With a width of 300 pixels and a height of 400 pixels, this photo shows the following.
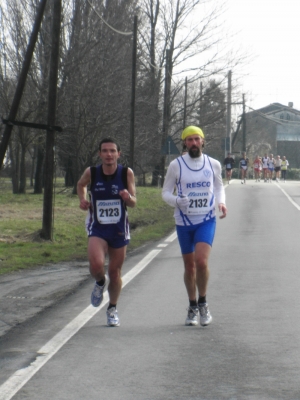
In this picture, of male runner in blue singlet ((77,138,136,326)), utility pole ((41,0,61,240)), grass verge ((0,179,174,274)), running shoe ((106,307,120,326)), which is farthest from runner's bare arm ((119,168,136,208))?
utility pole ((41,0,61,240))

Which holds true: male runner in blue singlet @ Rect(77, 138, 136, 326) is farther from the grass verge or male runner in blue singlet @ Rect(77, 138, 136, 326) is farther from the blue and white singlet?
the grass verge

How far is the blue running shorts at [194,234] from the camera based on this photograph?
798 centimetres

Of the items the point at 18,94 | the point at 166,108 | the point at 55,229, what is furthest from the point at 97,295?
the point at 166,108

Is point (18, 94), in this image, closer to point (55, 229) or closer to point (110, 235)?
point (55, 229)

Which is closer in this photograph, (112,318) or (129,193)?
(129,193)

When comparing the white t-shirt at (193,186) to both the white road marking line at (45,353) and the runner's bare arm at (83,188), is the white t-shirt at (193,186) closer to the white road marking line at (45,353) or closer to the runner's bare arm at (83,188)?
the runner's bare arm at (83,188)

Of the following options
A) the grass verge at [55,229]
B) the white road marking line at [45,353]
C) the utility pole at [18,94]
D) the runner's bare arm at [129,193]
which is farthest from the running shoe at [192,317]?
the utility pole at [18,94]

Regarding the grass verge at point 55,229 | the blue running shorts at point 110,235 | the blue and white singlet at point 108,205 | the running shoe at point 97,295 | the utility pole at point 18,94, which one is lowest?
the grass verge at point 55,229

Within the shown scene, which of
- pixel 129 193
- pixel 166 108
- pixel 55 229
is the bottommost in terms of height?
pixel 55 229

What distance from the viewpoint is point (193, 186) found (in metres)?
8.02

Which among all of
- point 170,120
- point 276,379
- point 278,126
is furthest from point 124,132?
point 278,126

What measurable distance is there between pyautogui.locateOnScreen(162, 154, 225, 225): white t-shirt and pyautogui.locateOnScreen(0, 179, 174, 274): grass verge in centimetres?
523

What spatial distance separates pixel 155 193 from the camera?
37156mm

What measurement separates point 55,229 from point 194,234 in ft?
40.0
